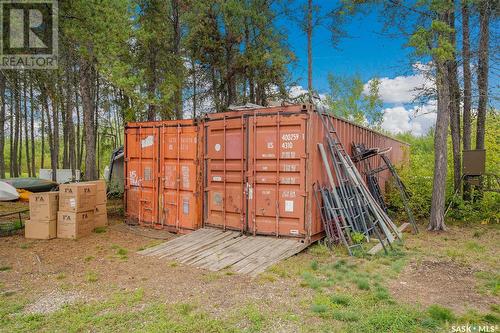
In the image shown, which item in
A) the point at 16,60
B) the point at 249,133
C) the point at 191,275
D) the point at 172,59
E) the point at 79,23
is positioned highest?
the point at 172,59

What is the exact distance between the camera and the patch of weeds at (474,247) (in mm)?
7301

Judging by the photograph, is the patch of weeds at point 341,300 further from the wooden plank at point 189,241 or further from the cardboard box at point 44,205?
the cardboard box at point 44,205

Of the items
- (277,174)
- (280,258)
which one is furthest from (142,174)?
(280,258)

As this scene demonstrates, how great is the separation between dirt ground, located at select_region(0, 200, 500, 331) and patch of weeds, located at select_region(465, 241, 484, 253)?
0.02 meters

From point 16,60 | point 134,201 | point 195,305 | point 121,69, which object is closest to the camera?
point 195,305

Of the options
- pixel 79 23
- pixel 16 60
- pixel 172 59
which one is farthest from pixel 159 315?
pixel 172 59

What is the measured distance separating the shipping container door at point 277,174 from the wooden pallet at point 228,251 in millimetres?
351

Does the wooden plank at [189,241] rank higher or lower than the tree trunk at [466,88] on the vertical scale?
lower

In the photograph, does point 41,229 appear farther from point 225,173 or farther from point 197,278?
point 197,278

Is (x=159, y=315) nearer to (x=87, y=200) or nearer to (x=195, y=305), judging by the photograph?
(x=195, y=305)

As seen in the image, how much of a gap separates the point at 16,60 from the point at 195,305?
7835mm

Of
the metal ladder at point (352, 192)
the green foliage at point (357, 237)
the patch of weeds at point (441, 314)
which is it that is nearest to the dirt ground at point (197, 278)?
the patch of weeds at point (441, 314)

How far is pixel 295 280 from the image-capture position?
5496 millimetres

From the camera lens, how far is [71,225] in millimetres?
8398
